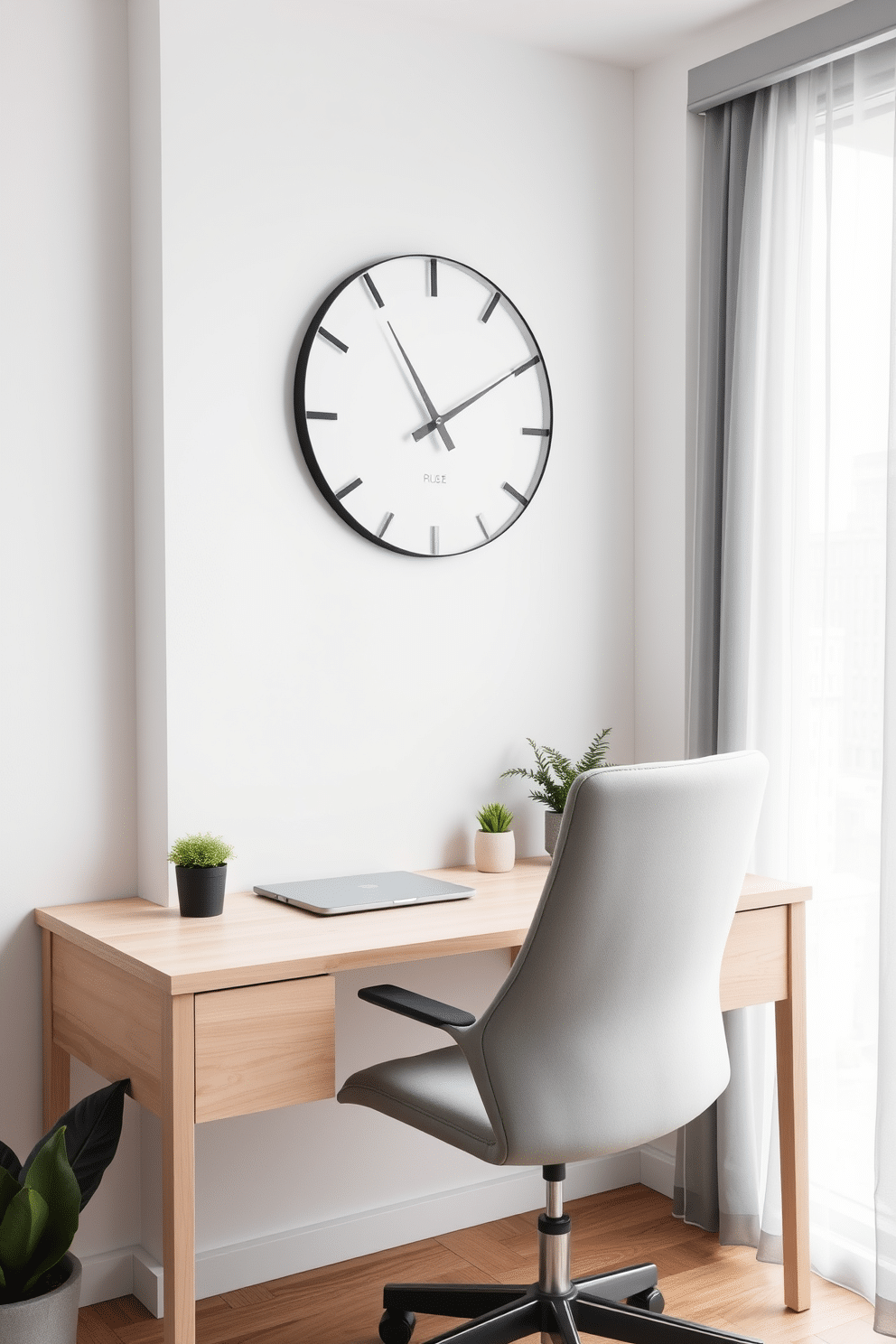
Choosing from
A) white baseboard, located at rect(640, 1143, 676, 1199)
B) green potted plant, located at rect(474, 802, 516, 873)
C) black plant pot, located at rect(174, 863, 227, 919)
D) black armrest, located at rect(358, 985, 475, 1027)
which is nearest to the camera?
black armrest, located at rect(358, 985, 475, 1027)

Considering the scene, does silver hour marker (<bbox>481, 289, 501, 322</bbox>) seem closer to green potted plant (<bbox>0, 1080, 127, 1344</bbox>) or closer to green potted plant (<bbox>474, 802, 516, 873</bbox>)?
green potted plant (<bbox>474, 802, 516, 873</bbox>)

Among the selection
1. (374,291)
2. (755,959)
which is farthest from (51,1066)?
(374,291)

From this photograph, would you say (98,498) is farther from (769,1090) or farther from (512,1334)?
(769,1090)

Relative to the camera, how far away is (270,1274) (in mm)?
2484

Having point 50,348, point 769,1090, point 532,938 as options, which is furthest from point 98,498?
point 769,1090

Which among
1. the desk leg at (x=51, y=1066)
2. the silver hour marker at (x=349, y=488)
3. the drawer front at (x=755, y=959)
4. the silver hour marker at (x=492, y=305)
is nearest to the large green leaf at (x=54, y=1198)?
the desk leg at (x=51, y=1066)

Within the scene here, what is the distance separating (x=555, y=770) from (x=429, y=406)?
0.82 m

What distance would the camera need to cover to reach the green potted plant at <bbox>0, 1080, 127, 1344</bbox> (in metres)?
1.85

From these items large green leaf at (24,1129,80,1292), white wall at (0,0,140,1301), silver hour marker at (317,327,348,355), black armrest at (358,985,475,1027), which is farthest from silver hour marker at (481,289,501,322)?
large green leaf at (24,1129,80,1292)

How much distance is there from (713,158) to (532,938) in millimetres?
1773

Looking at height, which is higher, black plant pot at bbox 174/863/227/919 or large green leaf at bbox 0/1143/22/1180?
black plant pot at bbox 174/863/227/919

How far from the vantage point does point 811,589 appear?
2.54 m

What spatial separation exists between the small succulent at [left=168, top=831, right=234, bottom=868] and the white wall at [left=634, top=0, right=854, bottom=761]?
1.12 meters

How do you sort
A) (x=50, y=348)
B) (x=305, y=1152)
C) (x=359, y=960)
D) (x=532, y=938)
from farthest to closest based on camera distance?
(x=305, y=1152), (x=50, y=348), (x=359, y=960), (x=532, y=938)
